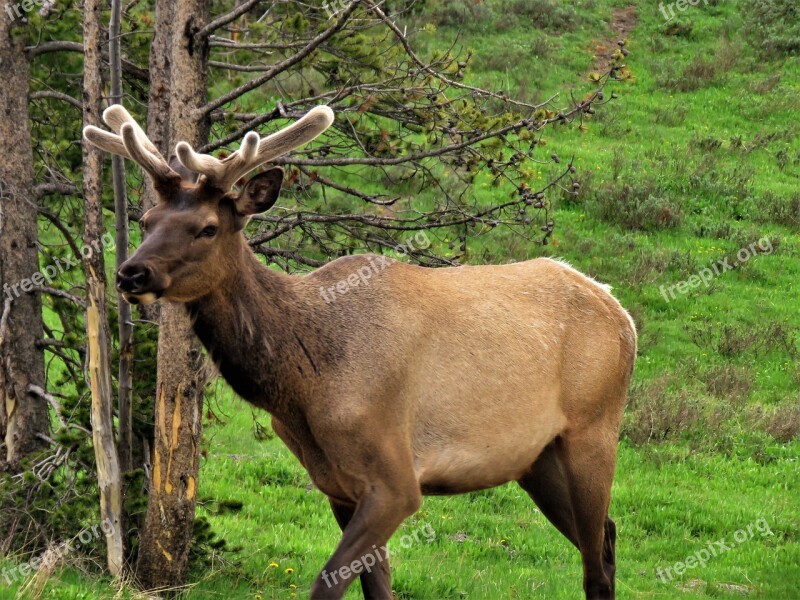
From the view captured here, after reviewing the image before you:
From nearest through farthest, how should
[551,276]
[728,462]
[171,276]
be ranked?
[171,276] → [551,276] → [728,462]

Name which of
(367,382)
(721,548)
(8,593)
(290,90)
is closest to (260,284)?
(367,382)

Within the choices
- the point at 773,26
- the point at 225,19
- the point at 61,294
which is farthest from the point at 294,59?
the point at 773,26

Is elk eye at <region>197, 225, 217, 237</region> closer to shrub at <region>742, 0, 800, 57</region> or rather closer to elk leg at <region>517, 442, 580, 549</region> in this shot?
elk leg at <region>517, 442, 580, 549</region>

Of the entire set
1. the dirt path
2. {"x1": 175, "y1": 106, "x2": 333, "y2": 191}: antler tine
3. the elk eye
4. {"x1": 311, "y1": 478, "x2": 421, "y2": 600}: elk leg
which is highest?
{"x1": 175, "y1": 106, "x2": 333, "y2": 191}: antler tine

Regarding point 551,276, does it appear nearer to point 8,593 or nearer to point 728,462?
point 8,593

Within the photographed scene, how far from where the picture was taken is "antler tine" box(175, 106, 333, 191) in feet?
18.3

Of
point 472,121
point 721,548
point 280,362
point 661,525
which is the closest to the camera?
point 280,362

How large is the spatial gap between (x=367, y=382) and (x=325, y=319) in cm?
47

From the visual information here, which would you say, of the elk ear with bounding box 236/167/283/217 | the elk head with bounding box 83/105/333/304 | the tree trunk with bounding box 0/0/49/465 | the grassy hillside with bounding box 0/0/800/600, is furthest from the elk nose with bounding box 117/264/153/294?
the tree trunk with bounding box 0/0/49/465

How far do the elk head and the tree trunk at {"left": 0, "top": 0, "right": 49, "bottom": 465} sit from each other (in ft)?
7.81

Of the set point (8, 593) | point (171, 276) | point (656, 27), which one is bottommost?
point (656, 27)

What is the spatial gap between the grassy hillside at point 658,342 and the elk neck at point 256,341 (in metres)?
1.50

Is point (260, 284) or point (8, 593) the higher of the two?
point (260, 284)

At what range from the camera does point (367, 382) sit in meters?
5.92
